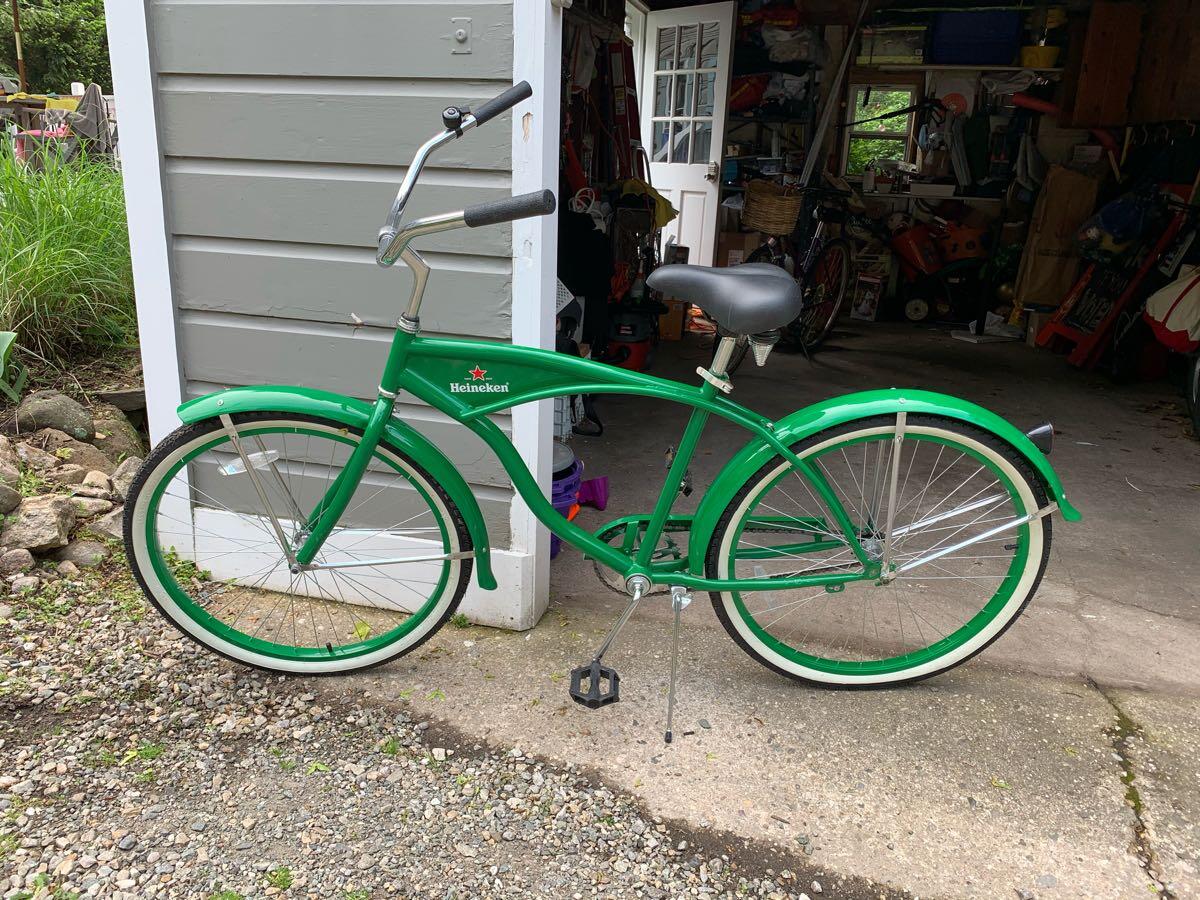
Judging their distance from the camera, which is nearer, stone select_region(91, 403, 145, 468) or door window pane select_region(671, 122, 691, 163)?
stone select_region(91, 403, 145, 468)

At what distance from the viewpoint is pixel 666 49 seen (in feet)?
19.9

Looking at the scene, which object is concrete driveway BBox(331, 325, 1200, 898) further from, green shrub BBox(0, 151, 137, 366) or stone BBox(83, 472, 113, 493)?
green shrub BBox(0, 151, 137, 366)

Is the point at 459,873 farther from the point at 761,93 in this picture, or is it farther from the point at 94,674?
the point at 761,93

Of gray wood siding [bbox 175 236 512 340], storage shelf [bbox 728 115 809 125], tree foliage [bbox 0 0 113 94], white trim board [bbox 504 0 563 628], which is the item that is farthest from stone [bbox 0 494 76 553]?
tree foliage [bbox 0 0 113 94]

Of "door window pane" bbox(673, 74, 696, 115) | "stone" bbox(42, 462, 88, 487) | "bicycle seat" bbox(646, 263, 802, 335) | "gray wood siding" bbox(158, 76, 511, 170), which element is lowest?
"stone" bbox(42, 462, 88, 487)

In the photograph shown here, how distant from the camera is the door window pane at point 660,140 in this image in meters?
6.25

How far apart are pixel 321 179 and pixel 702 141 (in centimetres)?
426

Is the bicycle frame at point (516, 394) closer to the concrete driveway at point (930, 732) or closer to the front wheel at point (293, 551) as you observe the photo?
the front wheel at point (293, 551)

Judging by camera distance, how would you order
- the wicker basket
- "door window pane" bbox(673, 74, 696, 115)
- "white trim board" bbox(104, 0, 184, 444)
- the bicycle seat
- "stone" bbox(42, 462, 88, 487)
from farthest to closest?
1. "door window pane" bbox(673, 74, 696, 115)
2. the wicker basket
3. "stone" bbox(42, 462, 88, 487)
4. "white trim board" bbox(104, 0, 184, 444)
5. the bicycle seat

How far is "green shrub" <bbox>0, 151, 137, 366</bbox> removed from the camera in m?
3.25

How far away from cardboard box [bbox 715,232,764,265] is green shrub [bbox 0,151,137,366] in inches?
162

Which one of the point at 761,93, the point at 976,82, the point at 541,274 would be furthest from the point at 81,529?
the point at 976,82

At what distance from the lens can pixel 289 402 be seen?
77.3 inches

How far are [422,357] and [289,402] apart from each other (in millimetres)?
338
